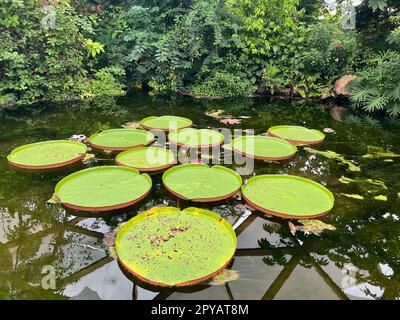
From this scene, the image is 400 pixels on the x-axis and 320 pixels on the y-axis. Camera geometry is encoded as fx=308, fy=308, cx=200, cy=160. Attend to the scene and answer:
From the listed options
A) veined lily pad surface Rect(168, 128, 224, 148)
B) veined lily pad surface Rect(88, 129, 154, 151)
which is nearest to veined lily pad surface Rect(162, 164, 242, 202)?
veined lily pad surface Rect(168, 128, 224, 148)

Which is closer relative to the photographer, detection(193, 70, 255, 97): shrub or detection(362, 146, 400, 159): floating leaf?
detection(362, 146, 400, 159): floating leaf

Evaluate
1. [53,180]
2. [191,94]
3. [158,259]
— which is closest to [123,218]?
[158,259]

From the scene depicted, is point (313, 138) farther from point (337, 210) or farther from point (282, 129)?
point (337, 210)

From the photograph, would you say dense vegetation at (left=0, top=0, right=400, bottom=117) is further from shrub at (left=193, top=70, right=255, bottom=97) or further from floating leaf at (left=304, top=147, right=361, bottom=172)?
floating leaf at (left=304, top=147, right=361, bottom=172)

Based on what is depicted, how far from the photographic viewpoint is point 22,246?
2326 millimetres

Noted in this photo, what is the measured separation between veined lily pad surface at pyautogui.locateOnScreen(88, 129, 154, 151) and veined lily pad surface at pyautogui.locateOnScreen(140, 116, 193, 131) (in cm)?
39

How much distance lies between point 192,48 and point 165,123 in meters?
3.57

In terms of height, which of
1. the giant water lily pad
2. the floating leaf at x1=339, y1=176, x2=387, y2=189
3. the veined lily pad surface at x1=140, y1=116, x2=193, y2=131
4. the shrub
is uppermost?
the shrub

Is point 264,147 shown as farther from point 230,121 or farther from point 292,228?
point 292,228

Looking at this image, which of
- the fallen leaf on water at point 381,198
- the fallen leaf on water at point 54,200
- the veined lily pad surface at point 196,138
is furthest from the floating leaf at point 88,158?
the fallen leaf on water at point 381,198

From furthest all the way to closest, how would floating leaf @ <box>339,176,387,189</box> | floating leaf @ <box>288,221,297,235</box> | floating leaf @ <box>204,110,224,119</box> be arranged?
floating leaf @ <box>204,110,224,119</box>, floating leaf @ <box>339,176,387,189</box>, floating leaf @ <box>288,221,297,235</box>

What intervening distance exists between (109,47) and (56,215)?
21.6 ft

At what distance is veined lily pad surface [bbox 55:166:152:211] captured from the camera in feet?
8.93

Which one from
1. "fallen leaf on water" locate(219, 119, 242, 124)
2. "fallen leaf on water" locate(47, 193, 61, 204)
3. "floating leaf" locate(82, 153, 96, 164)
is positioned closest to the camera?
"fallen leaf on water" locate(47, 193, 61, 204)
